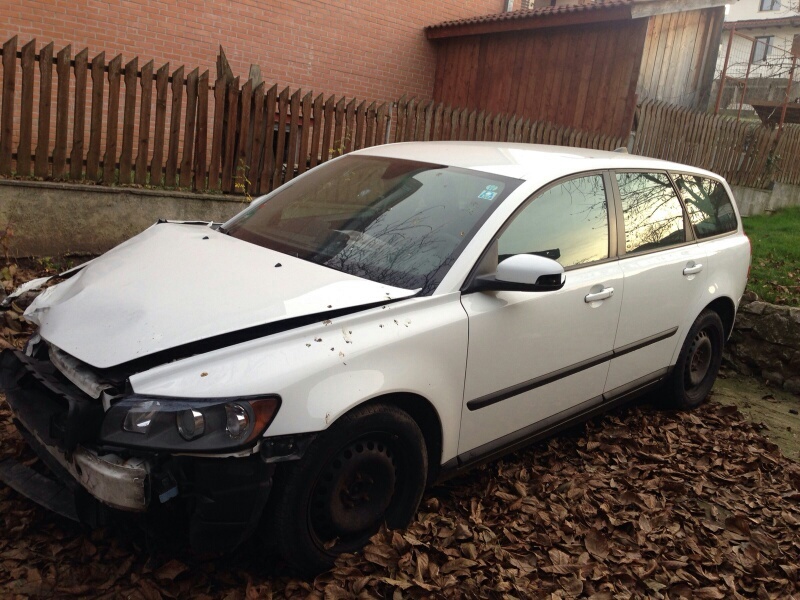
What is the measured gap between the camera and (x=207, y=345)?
2.44 m

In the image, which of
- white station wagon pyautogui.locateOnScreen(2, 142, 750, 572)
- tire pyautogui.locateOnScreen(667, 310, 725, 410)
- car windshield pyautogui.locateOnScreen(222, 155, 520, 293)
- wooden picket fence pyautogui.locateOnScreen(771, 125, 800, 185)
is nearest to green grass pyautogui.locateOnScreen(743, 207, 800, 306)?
tire pyautogui.locateOnScreen(667, 310, 725, 410)

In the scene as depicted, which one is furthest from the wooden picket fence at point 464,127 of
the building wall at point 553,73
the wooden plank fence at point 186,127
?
the building wall at point 553,73

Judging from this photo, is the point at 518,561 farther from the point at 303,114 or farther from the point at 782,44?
the point at 782,44

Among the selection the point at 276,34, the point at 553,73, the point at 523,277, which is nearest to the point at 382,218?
the point at 523,277

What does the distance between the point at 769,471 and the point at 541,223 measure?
2221mm

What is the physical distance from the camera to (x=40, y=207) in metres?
5.96

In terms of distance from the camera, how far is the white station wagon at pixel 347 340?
2.33 metres

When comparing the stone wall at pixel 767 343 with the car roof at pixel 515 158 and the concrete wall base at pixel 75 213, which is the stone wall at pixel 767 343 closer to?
the car roof at pixel 515 158

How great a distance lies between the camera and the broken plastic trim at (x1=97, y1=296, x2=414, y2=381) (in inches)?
94.0

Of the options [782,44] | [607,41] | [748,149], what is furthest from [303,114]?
[782,44]

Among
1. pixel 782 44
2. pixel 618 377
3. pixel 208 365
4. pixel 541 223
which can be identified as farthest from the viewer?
pixel 782 44

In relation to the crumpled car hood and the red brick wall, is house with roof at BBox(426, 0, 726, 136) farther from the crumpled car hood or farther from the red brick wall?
the crumpled car hood

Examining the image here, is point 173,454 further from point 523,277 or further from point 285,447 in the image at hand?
point 523,277

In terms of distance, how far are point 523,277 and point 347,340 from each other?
82 cm
